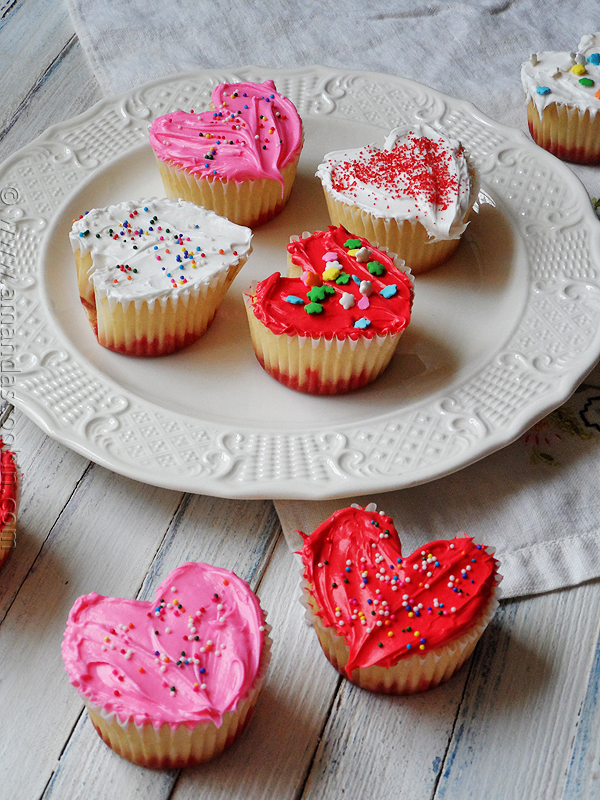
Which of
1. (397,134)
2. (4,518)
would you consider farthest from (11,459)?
(397,134)

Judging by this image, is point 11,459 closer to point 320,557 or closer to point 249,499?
point 249,499

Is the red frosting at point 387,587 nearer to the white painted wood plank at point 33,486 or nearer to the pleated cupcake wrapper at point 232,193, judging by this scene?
the white painted wood plank at point 33,486

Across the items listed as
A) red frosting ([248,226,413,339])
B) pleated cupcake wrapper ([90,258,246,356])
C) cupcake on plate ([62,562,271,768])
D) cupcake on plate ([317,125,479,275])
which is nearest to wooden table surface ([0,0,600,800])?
cupcake on plate ([62,562,271,768])

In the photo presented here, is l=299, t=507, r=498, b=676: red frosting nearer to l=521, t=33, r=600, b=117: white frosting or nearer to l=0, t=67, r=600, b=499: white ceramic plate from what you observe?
l=0, t=67, r=600, b=499: white ceramic plate

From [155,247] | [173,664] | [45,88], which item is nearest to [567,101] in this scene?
[155,247]

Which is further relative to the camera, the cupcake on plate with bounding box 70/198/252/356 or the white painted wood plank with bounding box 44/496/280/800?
the cupcake on plate with bounding box 70/198/252/356

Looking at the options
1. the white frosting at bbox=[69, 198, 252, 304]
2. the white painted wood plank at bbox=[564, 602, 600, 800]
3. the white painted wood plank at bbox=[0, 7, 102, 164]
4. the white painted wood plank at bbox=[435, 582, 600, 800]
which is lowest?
the white painted wood plank at bbox=[564, 602, 600, 800]


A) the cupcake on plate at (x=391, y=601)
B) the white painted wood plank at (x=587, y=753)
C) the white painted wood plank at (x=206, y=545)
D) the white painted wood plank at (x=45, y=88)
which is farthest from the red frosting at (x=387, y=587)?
the white painted wood plank at (x=45, y=88)
